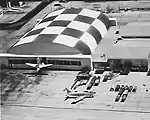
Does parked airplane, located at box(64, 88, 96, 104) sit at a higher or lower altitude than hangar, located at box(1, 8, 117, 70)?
lower

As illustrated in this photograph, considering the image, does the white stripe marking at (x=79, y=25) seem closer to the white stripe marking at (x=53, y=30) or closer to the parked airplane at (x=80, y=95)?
the white stripe marking at (x=53, y=30)

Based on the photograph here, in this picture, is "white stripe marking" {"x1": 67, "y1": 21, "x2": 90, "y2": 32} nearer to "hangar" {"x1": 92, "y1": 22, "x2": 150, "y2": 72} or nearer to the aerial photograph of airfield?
the aerial photograph of airfield

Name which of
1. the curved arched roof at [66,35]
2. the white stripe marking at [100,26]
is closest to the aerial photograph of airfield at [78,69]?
the curved arched roof at [66,35]

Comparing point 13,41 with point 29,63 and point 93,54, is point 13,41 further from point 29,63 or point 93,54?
point 93,54

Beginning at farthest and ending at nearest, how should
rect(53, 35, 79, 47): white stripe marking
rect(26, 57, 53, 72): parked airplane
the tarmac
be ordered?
rect(53, 35, 79, 47): white stripe marking < rect(26, 57, 53, 72): parked airplane < the tarmac

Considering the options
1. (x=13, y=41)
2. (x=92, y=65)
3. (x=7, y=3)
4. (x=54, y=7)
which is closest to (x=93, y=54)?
(x=92, y=65)

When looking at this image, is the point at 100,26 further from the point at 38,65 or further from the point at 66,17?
the point at 38,65

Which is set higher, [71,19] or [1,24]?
[71,19]

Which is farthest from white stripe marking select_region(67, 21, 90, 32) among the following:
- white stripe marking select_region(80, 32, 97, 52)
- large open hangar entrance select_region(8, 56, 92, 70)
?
large open hangar entrance select_region(8, 56, 92, 70)
